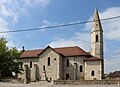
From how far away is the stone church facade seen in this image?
70.2 m

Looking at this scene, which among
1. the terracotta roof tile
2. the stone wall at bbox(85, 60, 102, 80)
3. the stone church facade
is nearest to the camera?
the stone wall at bbox(85, 60, 102, 80)

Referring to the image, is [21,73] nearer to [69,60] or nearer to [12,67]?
[12,67]

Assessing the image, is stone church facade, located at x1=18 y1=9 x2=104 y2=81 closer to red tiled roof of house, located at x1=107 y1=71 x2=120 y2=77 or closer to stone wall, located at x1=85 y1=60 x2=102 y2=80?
stone wall, located at x1=85 y1=60 x2=102 y2=80

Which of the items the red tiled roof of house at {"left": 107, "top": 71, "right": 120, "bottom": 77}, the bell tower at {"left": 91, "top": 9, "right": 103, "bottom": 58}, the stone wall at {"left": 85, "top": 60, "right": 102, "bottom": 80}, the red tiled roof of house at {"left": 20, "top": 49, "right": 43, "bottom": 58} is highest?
the bell tower at {"left": 91, "top": 9, "right": 103, "bottom": 58}

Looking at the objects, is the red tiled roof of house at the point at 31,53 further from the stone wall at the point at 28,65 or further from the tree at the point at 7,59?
the tree at the point at 7,59

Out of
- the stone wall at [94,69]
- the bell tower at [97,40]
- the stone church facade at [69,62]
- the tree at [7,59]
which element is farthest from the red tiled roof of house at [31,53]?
the stone wall at [94,69]

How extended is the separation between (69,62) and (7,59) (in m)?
15.5

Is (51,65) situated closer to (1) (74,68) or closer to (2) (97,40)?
(1) (74,68)

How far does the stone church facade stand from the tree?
17.8ft

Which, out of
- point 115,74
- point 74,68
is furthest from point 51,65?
point 115,74

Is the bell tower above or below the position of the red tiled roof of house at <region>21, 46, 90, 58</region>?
above

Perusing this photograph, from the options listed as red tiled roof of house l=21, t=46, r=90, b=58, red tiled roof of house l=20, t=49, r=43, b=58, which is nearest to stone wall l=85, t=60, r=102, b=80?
red tiled roof of house l=21, t=46, r=90, b=58

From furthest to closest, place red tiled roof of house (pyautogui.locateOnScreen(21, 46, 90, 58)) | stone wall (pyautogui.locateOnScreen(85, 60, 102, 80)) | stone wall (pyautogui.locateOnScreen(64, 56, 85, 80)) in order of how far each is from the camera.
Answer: red tiled roof of house (pyautogui.locateOnScreen(21, 46, 90, 58)), stone wall (pyautogui.locateOnScreen(64, 56, 85, 80)), stone wall (pyautogui.locateOnScreen(85, 60, 102, 80))

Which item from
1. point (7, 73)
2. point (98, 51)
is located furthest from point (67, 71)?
point (7, 73)
